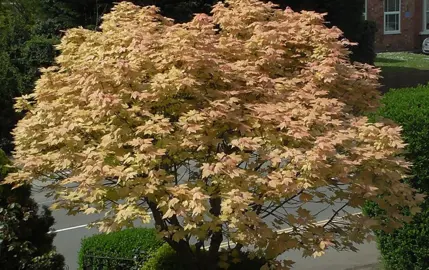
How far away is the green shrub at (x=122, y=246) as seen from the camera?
645cm

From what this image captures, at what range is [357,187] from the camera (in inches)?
179

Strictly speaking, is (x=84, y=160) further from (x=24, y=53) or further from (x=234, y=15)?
(x=24, y=53)

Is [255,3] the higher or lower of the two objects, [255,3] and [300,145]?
the higher

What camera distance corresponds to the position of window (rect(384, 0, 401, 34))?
3738cm

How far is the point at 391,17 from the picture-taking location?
37.5m

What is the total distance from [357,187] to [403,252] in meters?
2.38

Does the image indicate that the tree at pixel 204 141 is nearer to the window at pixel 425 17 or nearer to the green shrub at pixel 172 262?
the green shrub at pixel 172 262

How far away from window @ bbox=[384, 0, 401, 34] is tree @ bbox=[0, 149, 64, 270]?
3429 cm

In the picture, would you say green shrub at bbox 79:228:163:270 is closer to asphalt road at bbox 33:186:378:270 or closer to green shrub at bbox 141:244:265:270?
green shrub at bbox 141:244:265:270

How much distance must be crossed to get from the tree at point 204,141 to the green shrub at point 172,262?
0.26 m

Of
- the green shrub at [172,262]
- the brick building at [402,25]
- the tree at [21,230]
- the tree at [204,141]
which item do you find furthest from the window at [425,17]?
the tree at [21,230]

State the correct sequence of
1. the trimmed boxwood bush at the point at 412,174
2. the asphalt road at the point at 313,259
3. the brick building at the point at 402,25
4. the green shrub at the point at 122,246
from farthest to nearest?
→ the brick building at the point at 402,25, the asphalt road at the point at 313,259, the green shrub at the point at 122,246, the trimmed boxwood bush at the point at 412,174

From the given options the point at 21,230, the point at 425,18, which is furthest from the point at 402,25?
the point at 21,230

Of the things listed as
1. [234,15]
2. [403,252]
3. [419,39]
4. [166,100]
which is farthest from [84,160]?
[419,39]
